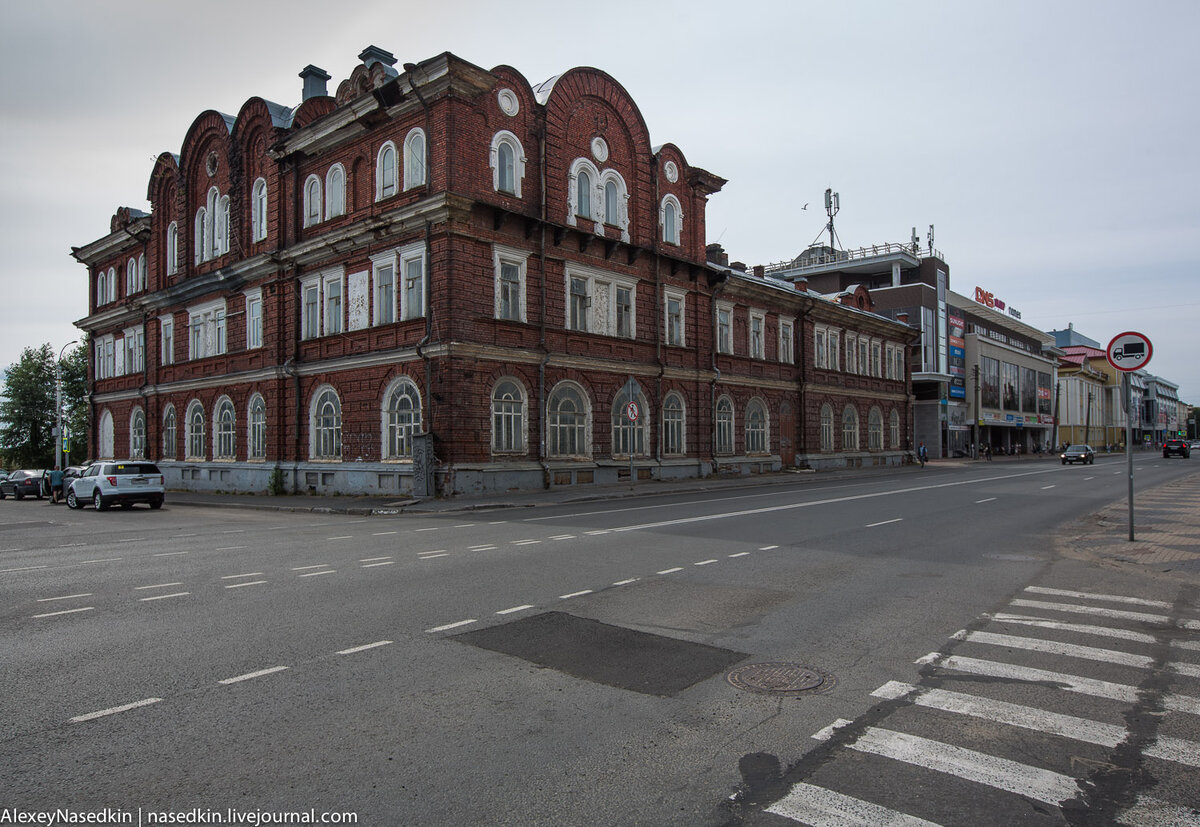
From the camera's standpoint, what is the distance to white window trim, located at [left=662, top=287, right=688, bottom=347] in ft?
103

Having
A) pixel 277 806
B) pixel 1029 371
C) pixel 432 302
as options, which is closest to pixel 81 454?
pixel 432 302

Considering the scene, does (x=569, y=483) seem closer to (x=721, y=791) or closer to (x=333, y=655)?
(x=333, y=655)

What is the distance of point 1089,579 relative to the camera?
9.25 meters

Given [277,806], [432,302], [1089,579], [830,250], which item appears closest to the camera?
[277,806]

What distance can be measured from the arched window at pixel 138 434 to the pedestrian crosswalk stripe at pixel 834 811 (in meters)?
42.9

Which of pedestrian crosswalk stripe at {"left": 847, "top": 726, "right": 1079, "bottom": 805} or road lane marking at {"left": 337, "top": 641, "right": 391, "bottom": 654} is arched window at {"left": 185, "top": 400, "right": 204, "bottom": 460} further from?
pedestrian crosswalk stripe at {"left": 847, "top": 726, "right": 1079, "bottom": 805}

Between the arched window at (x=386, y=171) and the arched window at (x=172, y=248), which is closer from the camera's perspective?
the arched window at (x=386, y=171)

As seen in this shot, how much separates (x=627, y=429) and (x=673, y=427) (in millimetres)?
3025

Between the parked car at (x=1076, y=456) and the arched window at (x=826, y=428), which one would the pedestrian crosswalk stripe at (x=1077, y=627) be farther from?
the parked car at (x=1076, y=456)

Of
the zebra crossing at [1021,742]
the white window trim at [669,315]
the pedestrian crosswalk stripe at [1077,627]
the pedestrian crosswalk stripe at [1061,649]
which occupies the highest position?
the white window trim at [669,315]

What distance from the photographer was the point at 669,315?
3180cm

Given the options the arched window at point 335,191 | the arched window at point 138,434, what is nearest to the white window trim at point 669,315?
the arched window at point 335,191

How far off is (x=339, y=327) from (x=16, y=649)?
22.5 m

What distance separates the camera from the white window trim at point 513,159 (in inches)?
986
